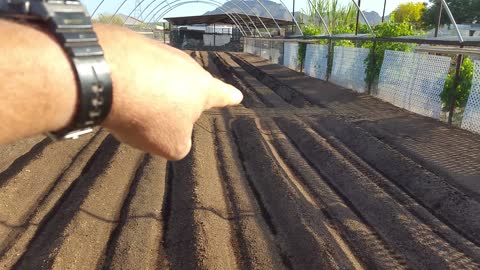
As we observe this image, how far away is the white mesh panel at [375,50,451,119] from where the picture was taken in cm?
967

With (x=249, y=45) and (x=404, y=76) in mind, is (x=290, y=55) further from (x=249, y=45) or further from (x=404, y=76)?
(x=249, y=45)

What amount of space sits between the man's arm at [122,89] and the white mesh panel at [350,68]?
43.7ft

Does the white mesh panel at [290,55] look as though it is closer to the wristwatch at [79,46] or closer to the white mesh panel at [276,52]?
the white mesh panel at [276,52]

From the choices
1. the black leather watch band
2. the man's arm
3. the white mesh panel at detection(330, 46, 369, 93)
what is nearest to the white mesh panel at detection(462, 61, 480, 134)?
the white mesh panel at detection(330, 46, 369, 93)

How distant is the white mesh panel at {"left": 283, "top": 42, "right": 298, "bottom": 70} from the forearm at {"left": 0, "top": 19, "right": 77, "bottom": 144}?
21646 millimetres

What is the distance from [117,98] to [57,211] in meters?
4.95

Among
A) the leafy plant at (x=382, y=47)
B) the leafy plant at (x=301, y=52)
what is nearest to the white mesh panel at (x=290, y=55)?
the leafy plant at (x=301, y=52)

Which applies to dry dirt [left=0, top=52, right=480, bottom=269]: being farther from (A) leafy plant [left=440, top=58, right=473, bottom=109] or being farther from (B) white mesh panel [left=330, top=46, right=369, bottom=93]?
(B) white mesh panel [left=330, top=46, right=369, bottom=93]

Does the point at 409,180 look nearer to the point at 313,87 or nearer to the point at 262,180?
the point at 262,180

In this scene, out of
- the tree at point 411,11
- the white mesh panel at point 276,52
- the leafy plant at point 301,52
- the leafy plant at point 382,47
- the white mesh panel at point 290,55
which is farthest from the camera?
the tree at point 411,11

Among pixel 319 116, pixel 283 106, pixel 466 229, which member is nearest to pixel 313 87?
pixel 283 106

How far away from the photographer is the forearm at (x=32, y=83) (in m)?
0.73

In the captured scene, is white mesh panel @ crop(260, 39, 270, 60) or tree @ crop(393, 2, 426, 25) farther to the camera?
tree @ crop(393, 2, 426, 25)

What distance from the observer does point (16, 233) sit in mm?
4793
